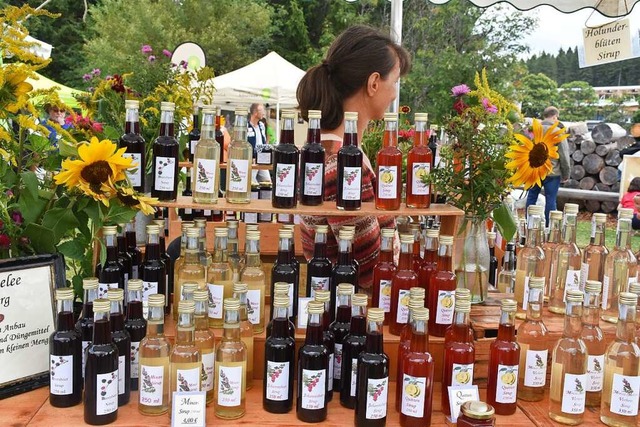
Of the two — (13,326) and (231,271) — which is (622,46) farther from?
(13,326)

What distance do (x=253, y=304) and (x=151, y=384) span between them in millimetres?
317

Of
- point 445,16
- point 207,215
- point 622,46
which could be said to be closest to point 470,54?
point 445,16

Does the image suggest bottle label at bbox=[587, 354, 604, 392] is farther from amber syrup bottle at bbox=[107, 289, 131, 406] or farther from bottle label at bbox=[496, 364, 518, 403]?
amber syrup bottle at bbox=[107, 289, 131, 406]

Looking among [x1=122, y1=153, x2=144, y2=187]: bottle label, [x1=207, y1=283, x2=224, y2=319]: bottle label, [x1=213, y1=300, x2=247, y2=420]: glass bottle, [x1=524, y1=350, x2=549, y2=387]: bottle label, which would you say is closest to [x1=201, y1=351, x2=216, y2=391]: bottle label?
[x1=213, y1=300, x2=247, y2=420]: glass bottle

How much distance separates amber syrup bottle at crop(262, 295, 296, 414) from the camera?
1463 mm

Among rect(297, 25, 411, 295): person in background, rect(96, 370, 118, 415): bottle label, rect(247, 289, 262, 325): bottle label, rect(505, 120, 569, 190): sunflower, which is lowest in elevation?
rect(96, 370, 118, 415): bottle label

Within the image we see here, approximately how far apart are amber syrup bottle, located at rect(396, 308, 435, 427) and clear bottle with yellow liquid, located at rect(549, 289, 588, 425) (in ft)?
1.00

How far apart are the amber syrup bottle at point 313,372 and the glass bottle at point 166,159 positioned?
522 millimetres

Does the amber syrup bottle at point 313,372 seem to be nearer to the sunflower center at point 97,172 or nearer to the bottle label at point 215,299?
the bottle label at point 215,299

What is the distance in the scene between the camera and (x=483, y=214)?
5.91ft

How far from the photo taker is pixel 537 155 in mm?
1716

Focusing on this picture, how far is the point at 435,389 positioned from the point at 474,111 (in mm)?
745

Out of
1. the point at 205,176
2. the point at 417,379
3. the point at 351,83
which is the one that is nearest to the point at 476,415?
the point at 417,379

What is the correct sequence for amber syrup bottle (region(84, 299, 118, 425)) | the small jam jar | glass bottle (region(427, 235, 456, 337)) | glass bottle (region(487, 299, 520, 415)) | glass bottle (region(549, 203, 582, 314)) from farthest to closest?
glass bottle (region(549, 203, 582, 314))
glass bottle (region(427, 235, 456, 337))
glass bottle (region(487, 299, 520, 415))
amber syrup bottle (region(84, 299, 118, 425))
the small jam jar
